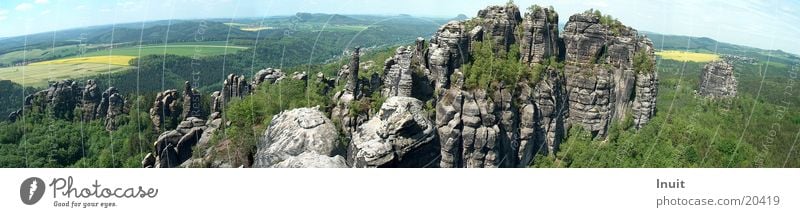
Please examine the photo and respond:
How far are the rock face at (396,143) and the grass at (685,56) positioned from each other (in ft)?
39.6

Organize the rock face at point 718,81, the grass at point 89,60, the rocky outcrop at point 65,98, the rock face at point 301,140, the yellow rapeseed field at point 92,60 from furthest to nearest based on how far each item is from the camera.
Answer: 1. the rock face at point 718,81
2. the rocky outcrop at point 65,98
3. the grass at point 89,60
4. the yellow rapeseed field at point 92,60
5. the rock face at point 301,140

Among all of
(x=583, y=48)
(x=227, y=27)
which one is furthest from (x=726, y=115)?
(x=227, y=27)

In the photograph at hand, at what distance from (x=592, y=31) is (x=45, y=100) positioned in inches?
742

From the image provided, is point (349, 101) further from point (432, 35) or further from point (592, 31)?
point (592, 31)

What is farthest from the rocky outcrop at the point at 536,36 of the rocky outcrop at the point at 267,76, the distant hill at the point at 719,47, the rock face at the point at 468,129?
the rocky outcrop at the point at 267,76

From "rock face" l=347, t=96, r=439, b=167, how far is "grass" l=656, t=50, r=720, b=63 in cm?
1207

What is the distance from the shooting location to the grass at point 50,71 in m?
15.7

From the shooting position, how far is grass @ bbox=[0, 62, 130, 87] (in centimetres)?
1572

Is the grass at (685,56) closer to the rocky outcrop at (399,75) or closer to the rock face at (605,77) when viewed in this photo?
the rock face at (605,77)

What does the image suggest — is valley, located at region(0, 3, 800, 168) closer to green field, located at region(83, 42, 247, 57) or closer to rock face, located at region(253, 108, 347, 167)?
green field, located at region(83, 42, 247, 57)

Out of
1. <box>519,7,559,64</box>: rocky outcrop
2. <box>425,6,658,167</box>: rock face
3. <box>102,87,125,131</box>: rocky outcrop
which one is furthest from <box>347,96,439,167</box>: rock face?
<box>102,87,125,131</box>: rocky outcrop
